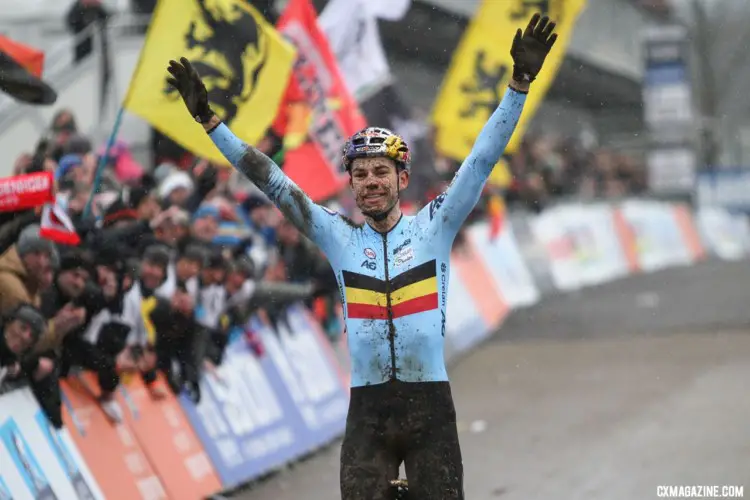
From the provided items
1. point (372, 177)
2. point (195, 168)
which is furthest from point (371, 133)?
point (195, 168)

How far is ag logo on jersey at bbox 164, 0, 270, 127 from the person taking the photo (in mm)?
9477

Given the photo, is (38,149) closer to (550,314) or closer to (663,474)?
(663,474)

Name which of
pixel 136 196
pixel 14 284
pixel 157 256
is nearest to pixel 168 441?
pixel 157 256

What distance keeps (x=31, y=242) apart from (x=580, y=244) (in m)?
16.9

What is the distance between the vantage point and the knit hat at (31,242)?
765 cm

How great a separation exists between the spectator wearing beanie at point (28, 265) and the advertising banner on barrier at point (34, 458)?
1.95 ft

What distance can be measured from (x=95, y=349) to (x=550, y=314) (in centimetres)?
1159

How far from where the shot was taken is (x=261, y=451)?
10164 mm

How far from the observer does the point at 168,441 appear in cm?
904

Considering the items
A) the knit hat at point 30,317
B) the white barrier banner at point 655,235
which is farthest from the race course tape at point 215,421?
the white barrier banner at point 655,235

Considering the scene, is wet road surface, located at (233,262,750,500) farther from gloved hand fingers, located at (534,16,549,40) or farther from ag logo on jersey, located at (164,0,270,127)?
gloved hand fingers, located at (534,16,549,40)

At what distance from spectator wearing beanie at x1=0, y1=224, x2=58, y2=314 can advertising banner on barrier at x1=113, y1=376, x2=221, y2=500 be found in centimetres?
123

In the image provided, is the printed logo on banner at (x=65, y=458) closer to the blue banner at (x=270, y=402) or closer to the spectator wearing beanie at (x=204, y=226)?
the blue banner at (x=270, y=402)

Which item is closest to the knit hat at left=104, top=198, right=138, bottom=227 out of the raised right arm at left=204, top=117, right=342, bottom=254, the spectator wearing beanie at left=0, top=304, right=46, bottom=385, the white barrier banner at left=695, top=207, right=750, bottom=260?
the spectator wearing beanie at left=0, top=304, right=46, bottom=385
